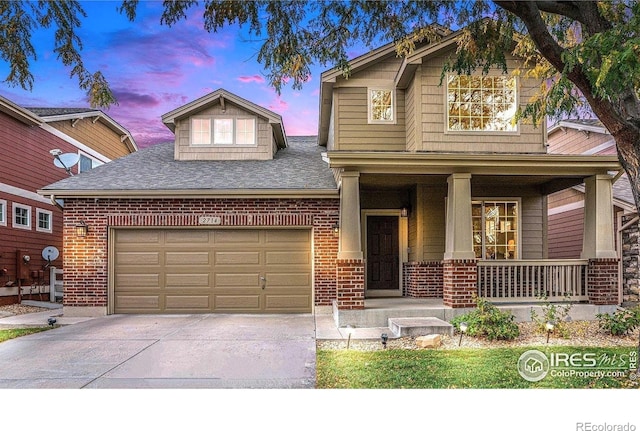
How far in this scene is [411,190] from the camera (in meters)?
9.99

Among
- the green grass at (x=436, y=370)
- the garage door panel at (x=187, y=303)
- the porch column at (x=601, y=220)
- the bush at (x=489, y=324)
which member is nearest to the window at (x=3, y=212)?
the garage door panel at (x=187, y=303)

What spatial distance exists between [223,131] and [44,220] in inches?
168

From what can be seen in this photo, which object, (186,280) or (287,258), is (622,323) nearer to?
(287,258)

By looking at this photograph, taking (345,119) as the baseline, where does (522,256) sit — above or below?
below

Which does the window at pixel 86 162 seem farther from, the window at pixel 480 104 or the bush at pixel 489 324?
the bush at pixel 489 324

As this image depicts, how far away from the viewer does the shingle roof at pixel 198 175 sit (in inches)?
357

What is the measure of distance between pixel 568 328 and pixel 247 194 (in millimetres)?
5811

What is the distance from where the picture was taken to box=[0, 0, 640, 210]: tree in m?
4.59

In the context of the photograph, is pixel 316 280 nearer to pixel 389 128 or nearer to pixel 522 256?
pixel 389 128

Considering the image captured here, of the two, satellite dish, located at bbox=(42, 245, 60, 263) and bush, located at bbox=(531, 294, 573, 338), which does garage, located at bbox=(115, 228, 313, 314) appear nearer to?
satellite dish, located at bbox=(42, 245, 60, 263)

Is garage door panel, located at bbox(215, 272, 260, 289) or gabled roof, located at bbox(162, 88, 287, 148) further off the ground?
gabled roof, located at bbox(162, 88, 287, 148)

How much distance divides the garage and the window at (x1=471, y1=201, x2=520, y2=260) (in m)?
3.51

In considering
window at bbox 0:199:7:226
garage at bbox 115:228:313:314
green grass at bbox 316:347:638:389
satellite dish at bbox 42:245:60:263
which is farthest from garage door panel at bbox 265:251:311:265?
window at bbox 0:199:7:226

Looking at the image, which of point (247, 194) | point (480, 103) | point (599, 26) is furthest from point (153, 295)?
point (599, 26)
